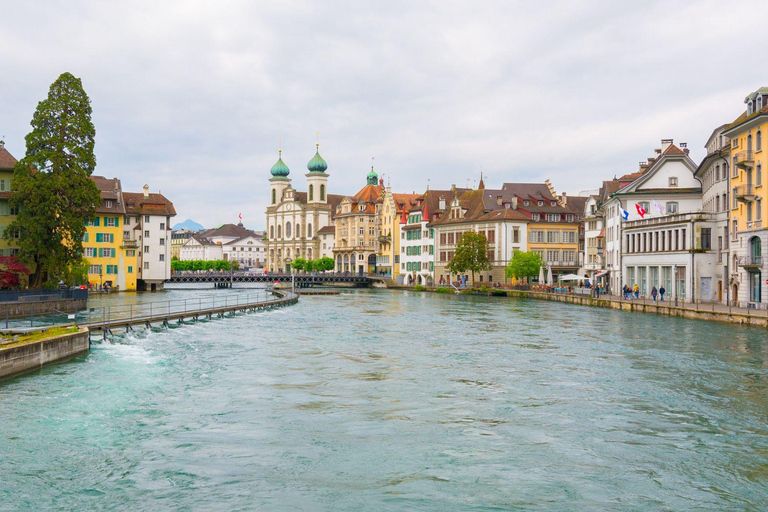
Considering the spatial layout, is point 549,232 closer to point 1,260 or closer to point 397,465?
point 1,260

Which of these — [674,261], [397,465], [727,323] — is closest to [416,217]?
[674,261]

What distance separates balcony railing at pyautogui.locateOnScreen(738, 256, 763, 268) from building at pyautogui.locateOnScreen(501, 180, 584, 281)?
2014 inches

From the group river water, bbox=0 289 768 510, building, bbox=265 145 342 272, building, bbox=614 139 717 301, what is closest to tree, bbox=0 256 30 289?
river water, bbox=0 289 768 510

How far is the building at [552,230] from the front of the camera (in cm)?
10156

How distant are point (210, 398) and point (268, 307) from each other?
4549cm

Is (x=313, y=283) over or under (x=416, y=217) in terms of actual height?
under

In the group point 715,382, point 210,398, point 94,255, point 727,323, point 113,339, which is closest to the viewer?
point 210,398

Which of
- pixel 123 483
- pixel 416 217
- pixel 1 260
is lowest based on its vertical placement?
pixel 123 483

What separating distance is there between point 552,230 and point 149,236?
53.7 meters

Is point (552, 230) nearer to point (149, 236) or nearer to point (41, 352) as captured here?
point (149, 236)

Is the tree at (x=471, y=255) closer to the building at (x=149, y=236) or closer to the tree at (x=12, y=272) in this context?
the building at (x=149, y=236)

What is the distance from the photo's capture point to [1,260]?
191 feet

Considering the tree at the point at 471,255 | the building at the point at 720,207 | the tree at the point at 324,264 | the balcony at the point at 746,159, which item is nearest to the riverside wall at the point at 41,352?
the balcony at the point at 746,159

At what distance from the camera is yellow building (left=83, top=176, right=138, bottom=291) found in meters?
89.5
